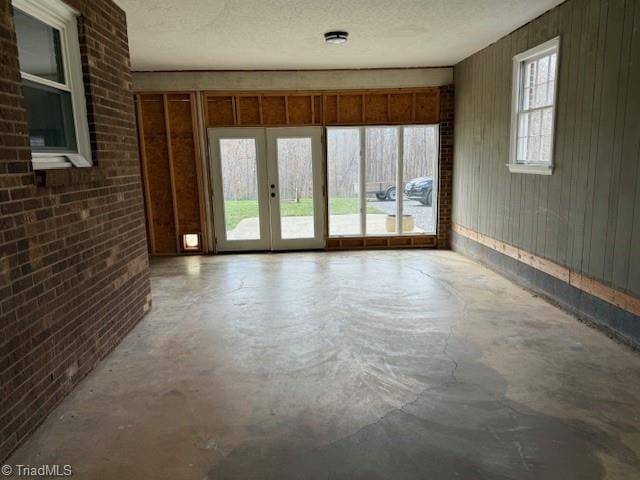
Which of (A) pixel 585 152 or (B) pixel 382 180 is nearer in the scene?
(A) pixel 585 152

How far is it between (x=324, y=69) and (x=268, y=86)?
3.14 ft

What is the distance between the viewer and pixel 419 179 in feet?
24.9

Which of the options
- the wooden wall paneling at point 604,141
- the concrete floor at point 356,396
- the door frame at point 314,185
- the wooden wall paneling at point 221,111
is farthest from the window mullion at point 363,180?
the wooden wall paneling at point 604,141

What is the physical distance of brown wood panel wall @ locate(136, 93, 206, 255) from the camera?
7.20m

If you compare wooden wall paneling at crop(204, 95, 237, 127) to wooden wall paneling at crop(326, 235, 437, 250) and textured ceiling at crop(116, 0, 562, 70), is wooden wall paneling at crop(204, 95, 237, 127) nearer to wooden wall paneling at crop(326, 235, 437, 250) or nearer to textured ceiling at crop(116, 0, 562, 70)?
textured ceiling at crop(116, 0, 562, 70)

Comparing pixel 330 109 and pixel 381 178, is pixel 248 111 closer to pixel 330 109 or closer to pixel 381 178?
pixel 330 109

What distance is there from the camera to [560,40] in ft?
14.2

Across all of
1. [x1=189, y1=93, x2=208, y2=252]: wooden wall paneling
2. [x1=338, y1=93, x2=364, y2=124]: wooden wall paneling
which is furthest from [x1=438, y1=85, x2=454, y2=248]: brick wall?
[x1=189, y1=93, x2=208, y2=252]: wooden wall paneling

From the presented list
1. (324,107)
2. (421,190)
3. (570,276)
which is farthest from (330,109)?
(570,276)

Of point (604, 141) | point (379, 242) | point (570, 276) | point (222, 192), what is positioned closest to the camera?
point (604, 141)

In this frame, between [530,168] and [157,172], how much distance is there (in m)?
5.68

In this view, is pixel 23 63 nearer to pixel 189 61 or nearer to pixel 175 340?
pixel 175 340

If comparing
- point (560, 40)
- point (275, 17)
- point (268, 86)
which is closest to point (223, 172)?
point (268, 86)

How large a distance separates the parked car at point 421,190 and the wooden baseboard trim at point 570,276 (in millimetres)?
1475
